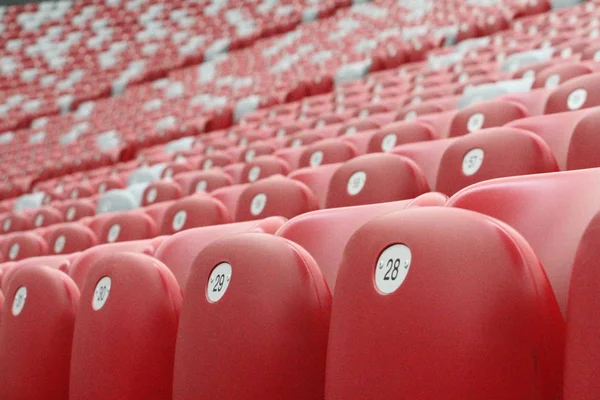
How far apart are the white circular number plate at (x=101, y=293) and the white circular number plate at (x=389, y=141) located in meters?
0.47

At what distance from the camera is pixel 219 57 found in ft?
9.71

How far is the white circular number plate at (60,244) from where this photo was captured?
772 millimetres

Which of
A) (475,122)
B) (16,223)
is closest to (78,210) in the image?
(16,223)

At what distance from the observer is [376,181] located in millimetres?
519

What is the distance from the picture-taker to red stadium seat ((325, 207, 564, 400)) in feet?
0.64

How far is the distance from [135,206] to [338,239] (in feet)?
2.35

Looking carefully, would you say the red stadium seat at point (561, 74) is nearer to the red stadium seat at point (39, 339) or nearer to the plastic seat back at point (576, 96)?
the plastic seat back at point (576, 96)

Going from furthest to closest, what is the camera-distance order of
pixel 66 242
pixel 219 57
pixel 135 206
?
pixel 219 57, pixel 135 206, pixel 66 242

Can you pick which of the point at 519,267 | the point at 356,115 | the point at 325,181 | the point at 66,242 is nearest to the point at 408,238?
the point at 519,267

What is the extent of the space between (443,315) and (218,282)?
106 millimetres

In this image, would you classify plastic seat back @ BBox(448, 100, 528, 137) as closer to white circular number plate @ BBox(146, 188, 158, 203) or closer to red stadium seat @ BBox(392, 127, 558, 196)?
red stadium seat @ BBox(392, 127, 558, 196)

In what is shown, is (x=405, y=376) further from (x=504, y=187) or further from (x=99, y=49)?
(x=99, y=49)

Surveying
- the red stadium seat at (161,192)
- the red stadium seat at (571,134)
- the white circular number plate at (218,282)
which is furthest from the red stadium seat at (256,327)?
the red stadium seat at (161,192)

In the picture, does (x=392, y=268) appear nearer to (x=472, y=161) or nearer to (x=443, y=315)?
(x=443, y=315)
